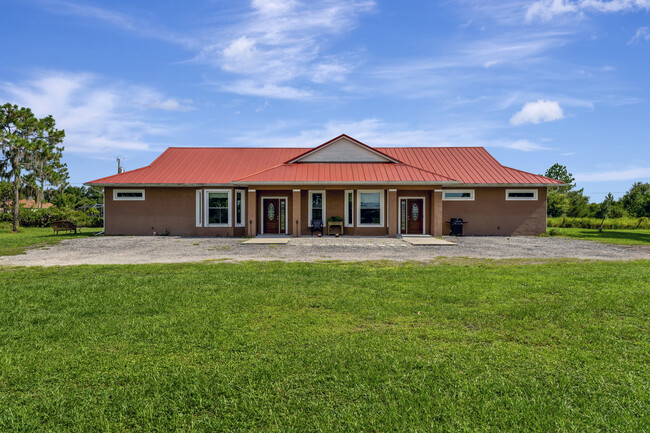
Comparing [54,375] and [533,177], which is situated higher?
[533,177]

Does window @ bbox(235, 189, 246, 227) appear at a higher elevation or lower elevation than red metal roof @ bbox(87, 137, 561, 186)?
lower

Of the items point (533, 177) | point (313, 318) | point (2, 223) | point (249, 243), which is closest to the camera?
point (313, 318)

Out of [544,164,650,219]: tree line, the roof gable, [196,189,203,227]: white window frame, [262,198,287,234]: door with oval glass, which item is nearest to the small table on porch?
[262,198,287,234]: door with oval glass

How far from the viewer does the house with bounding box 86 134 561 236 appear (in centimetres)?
1919

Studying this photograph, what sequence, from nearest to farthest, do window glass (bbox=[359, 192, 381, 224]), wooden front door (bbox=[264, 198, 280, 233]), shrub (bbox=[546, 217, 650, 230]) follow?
1. window glass (bbox=[359, 192, 381, 224])
2. wooden front door (bbox=[264, 198, 280, 233])
3. shrub (bbox=[546, 217, 650, 230])

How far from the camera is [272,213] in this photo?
20.6 m

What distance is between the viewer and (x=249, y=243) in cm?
1578

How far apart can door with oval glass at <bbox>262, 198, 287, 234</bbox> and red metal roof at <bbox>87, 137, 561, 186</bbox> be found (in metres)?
1.59

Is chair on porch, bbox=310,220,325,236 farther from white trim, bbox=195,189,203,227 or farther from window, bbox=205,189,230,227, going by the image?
white trim, bbox=195,189,203,227

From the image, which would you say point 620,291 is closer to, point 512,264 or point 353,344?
point 512,264

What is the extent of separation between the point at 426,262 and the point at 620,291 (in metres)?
4.26

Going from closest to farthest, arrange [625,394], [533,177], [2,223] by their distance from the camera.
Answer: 1. [625,394]
2. [533,177]
3. [2,223]

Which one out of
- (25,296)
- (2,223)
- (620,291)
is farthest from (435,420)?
(2,223)

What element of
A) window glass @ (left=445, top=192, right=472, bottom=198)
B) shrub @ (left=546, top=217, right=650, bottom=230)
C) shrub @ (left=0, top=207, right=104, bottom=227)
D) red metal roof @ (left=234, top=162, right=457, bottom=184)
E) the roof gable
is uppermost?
the roof gable
